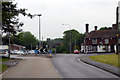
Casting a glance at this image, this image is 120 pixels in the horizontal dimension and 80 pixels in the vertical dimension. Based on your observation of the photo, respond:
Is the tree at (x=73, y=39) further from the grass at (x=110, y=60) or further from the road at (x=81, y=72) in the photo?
the road at (x=81, y=72)

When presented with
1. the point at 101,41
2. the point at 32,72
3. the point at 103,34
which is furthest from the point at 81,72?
the point at 103,34

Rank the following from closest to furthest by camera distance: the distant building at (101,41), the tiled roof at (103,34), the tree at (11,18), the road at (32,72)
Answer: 1. the road at (32,72)
2. the tree at (11,18)
3. the distant building at (101,41)
4. the tiled roof at (103,34)

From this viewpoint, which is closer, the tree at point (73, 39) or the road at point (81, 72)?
the road at point (81, 72)

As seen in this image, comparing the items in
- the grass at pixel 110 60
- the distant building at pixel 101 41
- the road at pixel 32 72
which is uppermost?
the distant building at pixel 101 41

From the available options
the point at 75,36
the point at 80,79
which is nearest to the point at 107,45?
the point at 75,36

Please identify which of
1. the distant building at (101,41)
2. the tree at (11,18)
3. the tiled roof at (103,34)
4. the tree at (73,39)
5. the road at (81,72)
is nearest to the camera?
the road at (81,72)

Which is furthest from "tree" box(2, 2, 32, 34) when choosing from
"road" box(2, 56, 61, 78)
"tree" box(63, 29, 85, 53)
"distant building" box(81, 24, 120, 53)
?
"tree" box(63, 29, 85, 53)

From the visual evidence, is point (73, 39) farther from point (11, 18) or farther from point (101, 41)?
point (11, 18)

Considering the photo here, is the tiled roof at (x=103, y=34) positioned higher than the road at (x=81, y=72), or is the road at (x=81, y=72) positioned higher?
the tiled roof at (x=103, y=34)

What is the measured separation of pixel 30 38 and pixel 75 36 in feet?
107

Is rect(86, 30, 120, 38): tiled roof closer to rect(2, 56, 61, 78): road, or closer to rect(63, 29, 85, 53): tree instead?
rect(63, 29, 85, 53): tree

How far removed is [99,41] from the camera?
83812 millimetres

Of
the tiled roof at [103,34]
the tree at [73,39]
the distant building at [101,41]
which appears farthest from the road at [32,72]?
the tree at [73,39]

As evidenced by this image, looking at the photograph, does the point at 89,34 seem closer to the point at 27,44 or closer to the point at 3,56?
the point at 3,56
